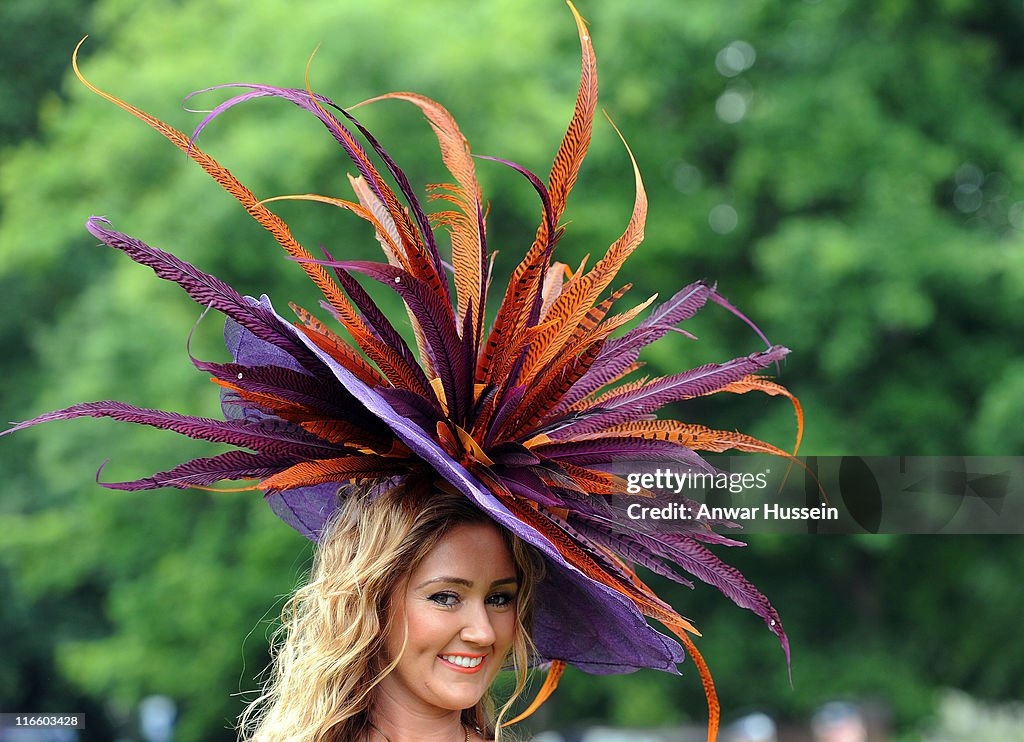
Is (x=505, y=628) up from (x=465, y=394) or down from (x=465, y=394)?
down

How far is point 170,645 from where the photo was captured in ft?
30.8

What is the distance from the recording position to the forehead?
2084 millimetres

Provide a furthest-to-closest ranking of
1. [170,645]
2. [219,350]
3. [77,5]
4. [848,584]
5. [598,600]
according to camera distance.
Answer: [77,5] → [848,584] → [170,645] → [219,350] → [598,600]

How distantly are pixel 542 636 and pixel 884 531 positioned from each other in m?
6.72

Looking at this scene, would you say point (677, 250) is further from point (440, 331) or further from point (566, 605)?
point (440, 331)

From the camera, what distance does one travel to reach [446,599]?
2.09 meters

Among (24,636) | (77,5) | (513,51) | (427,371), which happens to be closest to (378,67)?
(513,51)

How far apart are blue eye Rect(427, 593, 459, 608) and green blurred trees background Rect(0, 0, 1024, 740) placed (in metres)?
6.53

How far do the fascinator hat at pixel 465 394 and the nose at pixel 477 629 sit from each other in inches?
6.5

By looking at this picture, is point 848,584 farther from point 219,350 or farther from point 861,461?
point 219,350

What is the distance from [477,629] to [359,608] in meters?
0.20
